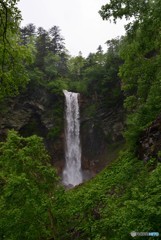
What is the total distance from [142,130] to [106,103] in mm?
22844

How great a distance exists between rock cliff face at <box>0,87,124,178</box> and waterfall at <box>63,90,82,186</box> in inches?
23.6

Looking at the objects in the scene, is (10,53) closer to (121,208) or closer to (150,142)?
(121,208)

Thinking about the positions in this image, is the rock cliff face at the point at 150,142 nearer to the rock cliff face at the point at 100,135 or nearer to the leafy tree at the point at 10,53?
the leafy tree at the point at 10,53

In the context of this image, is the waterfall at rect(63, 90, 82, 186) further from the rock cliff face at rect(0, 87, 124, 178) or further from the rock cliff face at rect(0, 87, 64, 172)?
the rock cliff face at rect(0, 87, 64, 172)

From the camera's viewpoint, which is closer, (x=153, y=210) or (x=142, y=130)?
(x=153, y=210)

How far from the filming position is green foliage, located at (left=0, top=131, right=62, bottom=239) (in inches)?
321

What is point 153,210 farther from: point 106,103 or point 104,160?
point 106,103

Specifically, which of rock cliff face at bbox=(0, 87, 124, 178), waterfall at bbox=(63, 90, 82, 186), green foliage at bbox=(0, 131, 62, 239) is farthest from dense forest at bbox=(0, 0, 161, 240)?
waterfall at bbox=(63, 90, 82, 186)

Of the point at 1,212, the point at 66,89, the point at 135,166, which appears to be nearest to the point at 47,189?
the point at 1,212

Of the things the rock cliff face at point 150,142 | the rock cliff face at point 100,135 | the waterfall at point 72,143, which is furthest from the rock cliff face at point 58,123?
the rock cliff face at point 150,142

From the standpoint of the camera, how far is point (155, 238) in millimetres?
4652

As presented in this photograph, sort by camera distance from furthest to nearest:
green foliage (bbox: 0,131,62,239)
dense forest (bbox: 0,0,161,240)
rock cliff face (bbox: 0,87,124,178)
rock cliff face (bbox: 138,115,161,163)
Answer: rock cliff face (bbox: 0,87,124,178), rock cliff face (bbox: 138,115,161,163), green foliage (bbox: 0,131,62,239), dense forest (bbox: 0,0,161,240)

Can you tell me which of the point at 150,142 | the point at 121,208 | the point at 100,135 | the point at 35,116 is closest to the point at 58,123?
the point at 35,116

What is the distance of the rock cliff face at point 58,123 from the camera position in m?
34.3
